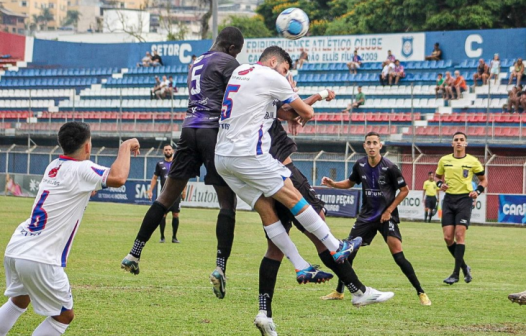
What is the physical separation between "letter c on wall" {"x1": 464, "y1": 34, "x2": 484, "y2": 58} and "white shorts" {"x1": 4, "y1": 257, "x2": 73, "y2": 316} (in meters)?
34.2

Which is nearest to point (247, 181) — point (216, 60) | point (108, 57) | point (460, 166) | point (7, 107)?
point (216, 60)

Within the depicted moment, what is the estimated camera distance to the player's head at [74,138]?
22.2 feet

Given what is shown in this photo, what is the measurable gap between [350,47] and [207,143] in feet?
112

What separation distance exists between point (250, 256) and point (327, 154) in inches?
655

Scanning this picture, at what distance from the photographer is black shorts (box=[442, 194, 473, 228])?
533 inches

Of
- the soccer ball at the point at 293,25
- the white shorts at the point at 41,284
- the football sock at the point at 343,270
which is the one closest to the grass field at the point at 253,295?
the football sock at the point at 343,270

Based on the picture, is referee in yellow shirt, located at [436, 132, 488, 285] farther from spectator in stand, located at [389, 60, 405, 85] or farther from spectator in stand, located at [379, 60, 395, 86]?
Answer: spectator in stand, located at [379, 60, 395, 86]

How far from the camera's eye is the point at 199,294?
11.2 m

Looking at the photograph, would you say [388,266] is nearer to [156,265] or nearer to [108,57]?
[156,265]

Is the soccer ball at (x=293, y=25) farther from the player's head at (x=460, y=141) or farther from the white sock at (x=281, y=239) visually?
the player's head at (x=460, y=141)

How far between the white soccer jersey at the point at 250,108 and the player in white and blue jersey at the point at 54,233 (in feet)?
4.45

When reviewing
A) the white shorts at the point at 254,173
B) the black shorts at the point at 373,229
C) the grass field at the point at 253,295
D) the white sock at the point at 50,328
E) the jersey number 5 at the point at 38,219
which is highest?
the white shorts at the point at 254,173

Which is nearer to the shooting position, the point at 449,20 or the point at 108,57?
the point at 449,20

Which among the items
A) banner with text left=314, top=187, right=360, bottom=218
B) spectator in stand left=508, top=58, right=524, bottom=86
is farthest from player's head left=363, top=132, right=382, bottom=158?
spectator in stand left=508, top=58, right=524, bottom=86
